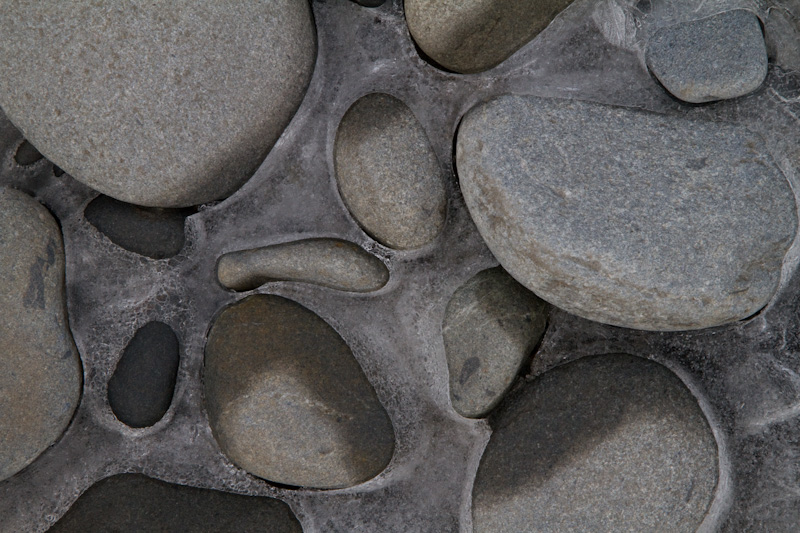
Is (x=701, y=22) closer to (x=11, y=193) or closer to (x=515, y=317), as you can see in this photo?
(x=515, y=317)

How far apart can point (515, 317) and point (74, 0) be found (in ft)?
5.93

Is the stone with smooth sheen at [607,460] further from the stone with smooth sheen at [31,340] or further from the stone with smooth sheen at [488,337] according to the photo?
the stone with smooth sheen at [31,340]

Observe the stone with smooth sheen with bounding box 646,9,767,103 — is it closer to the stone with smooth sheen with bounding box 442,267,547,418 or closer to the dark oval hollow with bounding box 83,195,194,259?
the stone with smooth sheen with bounding box 442,267,547,418

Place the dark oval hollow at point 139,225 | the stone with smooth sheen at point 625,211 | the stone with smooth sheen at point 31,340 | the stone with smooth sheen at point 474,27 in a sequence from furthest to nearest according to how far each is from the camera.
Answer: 1. the dark oval hollow at point 139,225
2. the stone with smooth sheen at point 31,340
3. the stone with smooth sheen at point 474,27
4. the stone with smooth sheen at point 625,211

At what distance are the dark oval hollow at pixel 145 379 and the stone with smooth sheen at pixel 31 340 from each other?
0.18 metres

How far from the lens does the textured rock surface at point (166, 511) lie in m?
1.97

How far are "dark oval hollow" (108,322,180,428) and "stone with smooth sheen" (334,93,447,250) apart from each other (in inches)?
35.7

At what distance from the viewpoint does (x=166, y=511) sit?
1981mm

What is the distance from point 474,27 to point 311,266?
3.29ft

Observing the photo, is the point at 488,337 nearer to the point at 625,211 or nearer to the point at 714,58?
the point at 625,211

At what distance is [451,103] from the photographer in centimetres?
204

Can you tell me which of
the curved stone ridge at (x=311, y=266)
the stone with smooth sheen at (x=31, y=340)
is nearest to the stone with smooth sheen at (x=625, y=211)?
the curved stone ridge at (x=311, y=266)

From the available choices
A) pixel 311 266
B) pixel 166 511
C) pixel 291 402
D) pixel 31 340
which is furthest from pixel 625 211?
pixel 31 340

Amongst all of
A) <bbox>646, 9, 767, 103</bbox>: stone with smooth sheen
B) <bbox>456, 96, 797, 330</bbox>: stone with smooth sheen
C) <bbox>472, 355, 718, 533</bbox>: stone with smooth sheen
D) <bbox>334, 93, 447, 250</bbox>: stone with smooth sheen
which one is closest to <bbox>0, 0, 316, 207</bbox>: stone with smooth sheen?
<bbox>334, 93, 447, 250</bbox>: stone with smooth sheen
